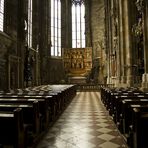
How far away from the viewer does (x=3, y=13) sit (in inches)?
799

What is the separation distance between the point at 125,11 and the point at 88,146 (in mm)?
15608

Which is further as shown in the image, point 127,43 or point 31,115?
point 127,43

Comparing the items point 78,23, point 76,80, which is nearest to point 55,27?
point 78,23

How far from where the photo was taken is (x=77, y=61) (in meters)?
→ 34.9

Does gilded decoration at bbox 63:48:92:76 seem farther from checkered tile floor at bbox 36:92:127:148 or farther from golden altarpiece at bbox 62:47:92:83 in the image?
checkered tile floor at bbox 36:92:127:148

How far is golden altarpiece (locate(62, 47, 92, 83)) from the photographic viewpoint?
114 feet

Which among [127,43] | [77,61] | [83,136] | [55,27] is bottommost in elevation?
[83,136]

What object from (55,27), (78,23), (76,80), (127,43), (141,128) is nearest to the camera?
(141,128)

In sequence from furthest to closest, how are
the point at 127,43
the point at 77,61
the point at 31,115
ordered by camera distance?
the point at 77,61, the point at 127,43, the point at 31,115

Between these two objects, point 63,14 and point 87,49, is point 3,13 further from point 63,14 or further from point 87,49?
point 63,14

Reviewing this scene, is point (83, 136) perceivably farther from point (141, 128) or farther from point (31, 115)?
point (141, 128)

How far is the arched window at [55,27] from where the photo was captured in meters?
37.9

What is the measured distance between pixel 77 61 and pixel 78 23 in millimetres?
8633

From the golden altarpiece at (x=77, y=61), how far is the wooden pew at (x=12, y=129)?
3082 centimetres
